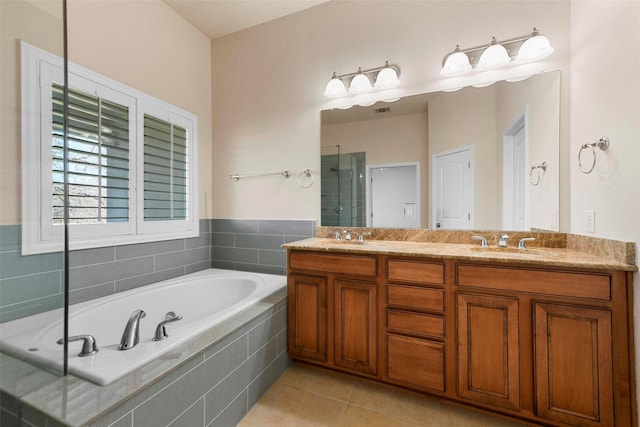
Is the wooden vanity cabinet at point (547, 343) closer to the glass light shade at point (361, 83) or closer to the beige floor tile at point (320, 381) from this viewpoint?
the beige floor tile at point (320, 381)

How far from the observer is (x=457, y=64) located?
1.85 m

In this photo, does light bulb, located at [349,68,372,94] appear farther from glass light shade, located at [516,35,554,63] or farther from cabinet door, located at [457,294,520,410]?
cabinet door, located at [457,294,520,410]

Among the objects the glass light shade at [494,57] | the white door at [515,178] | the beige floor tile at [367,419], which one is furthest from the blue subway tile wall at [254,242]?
the glass light shade at [494,57]

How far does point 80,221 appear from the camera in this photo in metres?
1.74

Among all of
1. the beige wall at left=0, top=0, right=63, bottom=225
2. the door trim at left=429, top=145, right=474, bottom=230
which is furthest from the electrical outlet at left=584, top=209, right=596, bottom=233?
the beige wall at left=0, top=0, right=63, bottom=225

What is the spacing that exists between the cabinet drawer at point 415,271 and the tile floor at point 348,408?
2.43ft

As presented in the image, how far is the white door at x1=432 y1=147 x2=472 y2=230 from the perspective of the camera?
1923 mm

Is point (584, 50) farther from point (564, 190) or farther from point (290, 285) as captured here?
point (290, 285)

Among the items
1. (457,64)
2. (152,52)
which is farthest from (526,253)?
(152,52)

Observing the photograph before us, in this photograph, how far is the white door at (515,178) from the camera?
5.83 feet

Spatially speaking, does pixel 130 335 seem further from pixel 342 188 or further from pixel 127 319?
pixel 342 188

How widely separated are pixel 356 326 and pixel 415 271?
51cm

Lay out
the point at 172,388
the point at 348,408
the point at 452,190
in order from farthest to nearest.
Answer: the point at 452,190
the point at 348,408
the point at 172,388

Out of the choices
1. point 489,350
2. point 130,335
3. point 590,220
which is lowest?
point 489,350
